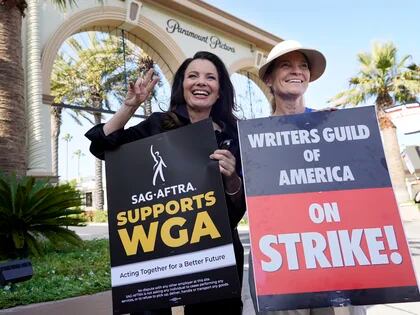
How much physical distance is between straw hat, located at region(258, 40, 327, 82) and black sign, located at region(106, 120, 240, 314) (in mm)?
541

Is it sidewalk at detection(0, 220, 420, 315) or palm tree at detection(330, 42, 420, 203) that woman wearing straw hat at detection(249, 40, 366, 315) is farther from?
palm tree at detection(330, 42, 420, 203)

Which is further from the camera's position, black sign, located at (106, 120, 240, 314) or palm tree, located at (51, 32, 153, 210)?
palm tree, located at (51, 32, 153, 210)

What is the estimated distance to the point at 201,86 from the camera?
1.98 meters

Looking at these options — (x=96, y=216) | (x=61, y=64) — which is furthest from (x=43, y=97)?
(x=96, y=216)

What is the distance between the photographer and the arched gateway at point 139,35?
1092 centimetres

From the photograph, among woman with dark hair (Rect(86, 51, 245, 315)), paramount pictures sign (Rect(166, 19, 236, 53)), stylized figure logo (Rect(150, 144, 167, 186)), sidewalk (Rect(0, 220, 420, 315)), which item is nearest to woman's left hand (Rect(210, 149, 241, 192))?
woman with dark hair (Rect(86, 51, 245, 315))

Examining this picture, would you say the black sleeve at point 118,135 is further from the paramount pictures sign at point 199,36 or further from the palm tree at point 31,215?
the paramount pictures sign at point 199,36

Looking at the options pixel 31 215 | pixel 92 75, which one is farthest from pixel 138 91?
pixel 92 75

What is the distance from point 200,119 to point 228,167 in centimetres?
35

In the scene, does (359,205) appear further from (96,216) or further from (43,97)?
(96,216)

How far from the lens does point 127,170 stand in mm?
1926

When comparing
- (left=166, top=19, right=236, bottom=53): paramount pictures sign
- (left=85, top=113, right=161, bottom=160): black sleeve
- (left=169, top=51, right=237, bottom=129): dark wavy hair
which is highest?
(left=166, top=19, right=236, bottom=53): paramount pictures sign

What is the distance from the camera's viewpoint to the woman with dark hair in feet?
5.97

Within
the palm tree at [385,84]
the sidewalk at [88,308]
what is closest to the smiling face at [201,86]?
the sidewalk at [88,308]
